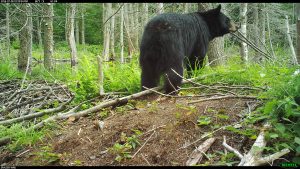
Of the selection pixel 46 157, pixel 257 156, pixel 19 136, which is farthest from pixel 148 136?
pixel 19 136

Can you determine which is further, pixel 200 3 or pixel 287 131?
pixel 200 3

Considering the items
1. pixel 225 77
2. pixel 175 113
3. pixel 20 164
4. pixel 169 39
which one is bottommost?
pixel 20 164

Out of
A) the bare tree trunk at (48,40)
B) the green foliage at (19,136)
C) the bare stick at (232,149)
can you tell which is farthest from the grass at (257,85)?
the bare tree trunk at (48,40)

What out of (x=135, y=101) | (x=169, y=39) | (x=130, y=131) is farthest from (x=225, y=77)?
(x=130, y=131)

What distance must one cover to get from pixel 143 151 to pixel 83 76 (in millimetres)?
2677

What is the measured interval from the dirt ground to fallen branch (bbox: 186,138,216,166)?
0.04 metres

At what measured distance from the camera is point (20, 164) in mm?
3514

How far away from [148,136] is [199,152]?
68cm

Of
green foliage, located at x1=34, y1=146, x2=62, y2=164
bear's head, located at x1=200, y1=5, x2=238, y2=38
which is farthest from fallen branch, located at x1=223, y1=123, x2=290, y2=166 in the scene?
bear's head, located at x1=200, y1=5, x2=238, y2=38

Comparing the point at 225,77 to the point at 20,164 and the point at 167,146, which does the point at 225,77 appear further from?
the point at 20,164

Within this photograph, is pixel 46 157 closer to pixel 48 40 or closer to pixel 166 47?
pixel 166 47

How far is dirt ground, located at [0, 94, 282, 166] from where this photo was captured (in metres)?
3.14

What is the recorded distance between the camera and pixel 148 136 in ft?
11.5

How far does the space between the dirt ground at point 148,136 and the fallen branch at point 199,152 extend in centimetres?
4
